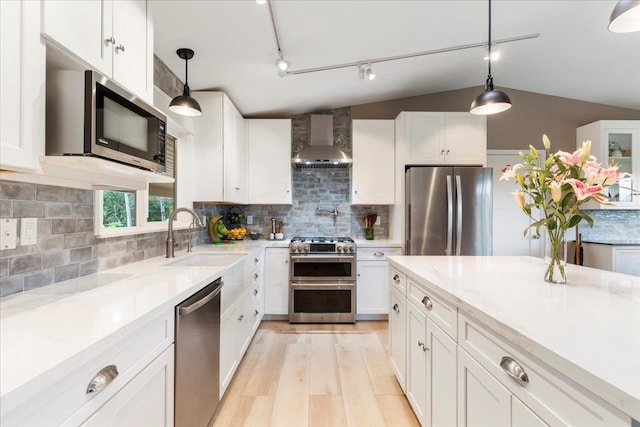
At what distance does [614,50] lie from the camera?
286cm

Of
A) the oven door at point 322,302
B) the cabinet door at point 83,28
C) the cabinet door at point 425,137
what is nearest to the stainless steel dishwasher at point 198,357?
the cabinet door at point 83,28

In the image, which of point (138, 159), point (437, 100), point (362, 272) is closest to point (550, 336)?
point (138, 159)

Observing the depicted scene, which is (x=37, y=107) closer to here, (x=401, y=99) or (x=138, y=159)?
(x=138, y=159)

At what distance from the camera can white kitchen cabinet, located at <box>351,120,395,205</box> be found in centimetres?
361

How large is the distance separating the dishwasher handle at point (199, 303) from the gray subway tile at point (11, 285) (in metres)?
0.63

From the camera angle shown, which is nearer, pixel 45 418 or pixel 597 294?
pixel 45 418

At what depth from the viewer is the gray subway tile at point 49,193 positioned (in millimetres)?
1284

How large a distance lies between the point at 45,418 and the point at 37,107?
0.89 m

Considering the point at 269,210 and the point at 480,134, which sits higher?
the point at 480,134

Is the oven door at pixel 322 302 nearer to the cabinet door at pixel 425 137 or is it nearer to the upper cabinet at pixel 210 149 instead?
the upper cabinet at pixel 210 149

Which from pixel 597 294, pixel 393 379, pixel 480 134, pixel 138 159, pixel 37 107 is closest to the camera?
pixel 37 107

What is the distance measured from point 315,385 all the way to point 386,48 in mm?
2855

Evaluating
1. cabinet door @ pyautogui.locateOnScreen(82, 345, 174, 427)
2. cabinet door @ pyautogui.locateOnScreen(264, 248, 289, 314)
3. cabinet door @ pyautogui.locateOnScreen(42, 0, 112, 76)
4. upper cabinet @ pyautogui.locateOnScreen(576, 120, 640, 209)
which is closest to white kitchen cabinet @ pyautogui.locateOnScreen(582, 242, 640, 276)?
upper cabinet @ pyautogui.locateOnScreen(576, 120, 640, 209)

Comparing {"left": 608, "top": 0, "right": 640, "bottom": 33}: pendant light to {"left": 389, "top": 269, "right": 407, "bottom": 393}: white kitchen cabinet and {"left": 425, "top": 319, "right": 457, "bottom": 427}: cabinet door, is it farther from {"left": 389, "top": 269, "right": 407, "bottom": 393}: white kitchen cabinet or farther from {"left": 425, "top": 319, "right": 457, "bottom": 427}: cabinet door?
{"left": 389, "top": 269, "right": 407, "bottom": 393}: white kitchen cabinet
